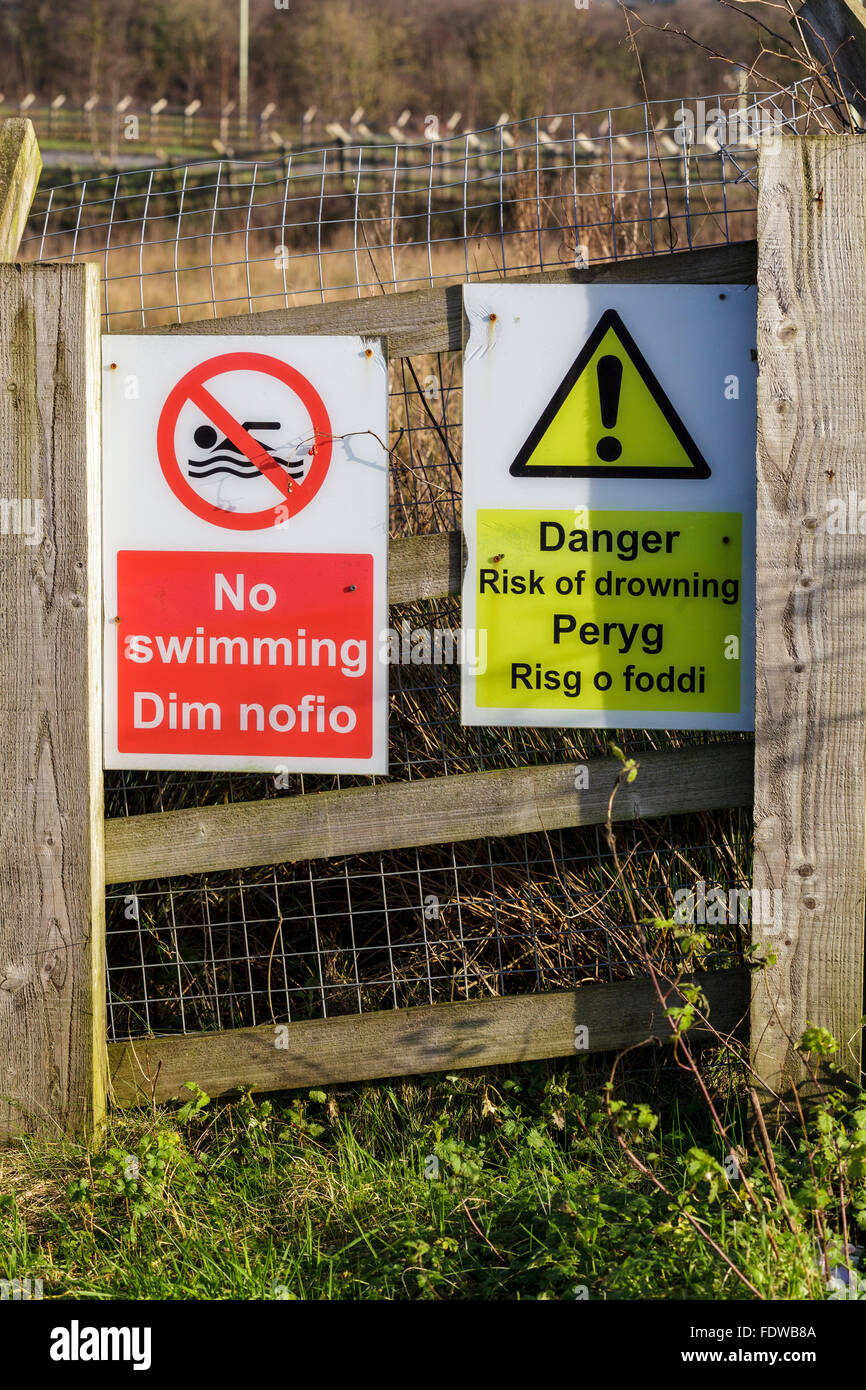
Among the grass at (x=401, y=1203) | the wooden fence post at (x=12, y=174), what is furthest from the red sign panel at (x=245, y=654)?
the grass at (x=401, y=1203)

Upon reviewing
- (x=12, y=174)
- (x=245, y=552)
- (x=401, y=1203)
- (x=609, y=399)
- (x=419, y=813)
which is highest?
(x=12, y=174)

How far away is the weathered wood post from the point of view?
8.98 ft

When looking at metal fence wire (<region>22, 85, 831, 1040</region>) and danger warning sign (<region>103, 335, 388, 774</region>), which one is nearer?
danger warning sign (<region>103, 335, 388, 774</region>)

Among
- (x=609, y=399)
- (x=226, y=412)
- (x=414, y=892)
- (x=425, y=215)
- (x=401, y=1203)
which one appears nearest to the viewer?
(x=401, y=1203)

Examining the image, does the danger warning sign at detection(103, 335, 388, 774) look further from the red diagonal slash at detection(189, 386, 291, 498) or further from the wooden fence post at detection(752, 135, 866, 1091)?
the wooden fence post at detection(752, 135, 866, 1091)

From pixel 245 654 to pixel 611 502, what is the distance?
99 centimetres

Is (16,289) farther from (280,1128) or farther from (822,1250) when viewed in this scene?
(822,1250)

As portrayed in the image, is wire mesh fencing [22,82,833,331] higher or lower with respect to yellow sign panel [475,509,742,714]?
higher

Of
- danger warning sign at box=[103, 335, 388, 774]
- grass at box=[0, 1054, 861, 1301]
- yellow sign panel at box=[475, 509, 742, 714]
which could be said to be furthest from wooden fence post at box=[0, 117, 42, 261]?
grass at box=[0, 1054, 861, 1301]

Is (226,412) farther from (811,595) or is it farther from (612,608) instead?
(811,595)

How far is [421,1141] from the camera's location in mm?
2779

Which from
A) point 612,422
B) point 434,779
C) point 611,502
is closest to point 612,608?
point 611,502

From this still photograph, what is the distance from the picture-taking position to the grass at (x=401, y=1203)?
225 centimetres

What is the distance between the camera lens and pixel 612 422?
2707mm
